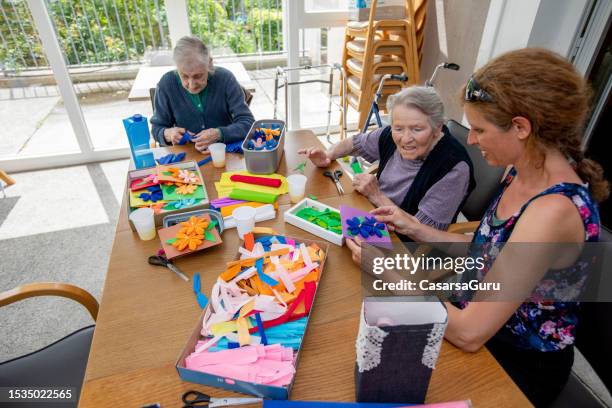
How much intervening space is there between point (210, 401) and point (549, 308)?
91 centimetres

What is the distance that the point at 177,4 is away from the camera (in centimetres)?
306

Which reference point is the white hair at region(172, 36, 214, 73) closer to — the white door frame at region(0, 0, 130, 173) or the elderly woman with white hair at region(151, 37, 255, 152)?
the elderly woman with white hair at region(151, 37, 255, 152)

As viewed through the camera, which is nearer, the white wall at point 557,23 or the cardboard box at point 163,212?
the cardboard box at point 163,212

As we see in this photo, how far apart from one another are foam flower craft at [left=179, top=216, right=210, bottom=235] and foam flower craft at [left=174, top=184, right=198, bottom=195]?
0.58ft

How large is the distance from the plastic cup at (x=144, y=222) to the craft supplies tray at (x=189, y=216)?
0.05 meters

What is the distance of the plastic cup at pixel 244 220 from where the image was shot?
1.21 m

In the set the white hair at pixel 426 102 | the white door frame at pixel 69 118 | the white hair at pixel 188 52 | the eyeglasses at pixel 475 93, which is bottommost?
the white door frame at pixel 69 118

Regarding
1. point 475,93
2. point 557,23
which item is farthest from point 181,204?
point 557,23

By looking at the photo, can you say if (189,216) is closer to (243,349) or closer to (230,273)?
(230,273)

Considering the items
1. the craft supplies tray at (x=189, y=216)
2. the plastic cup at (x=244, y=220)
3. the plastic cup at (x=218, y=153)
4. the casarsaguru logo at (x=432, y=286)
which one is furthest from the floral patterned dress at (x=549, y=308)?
the plastic cup at (x=218, y=153)

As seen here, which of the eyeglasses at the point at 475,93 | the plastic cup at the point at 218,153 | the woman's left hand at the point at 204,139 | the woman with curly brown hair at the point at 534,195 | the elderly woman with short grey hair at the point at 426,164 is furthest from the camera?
the woman's left hand at the point at 204,139

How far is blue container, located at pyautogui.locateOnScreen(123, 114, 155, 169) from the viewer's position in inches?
67.2

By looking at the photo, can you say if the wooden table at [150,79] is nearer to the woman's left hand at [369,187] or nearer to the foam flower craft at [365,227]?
the woman's left hand at [369,187]

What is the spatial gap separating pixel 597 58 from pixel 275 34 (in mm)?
2571
